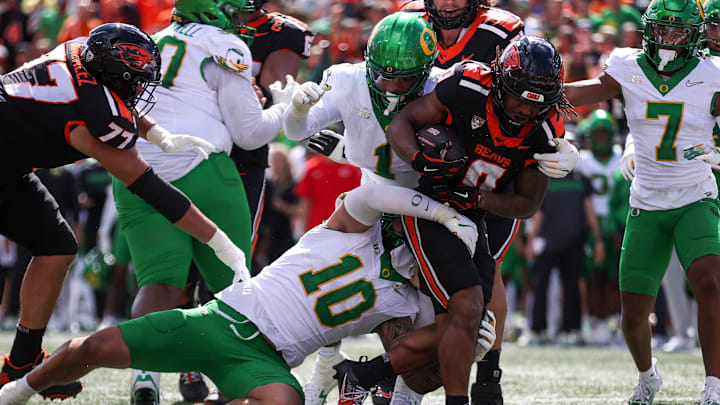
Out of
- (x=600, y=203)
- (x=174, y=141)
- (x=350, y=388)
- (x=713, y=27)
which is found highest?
(x=174, y=141)

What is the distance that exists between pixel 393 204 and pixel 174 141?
114 centimetres

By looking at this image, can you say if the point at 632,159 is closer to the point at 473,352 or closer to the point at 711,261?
the point at 711,261

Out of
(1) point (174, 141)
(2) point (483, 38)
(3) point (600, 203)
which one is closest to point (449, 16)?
(2) point (483, 38)

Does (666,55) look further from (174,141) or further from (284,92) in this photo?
(174,141)

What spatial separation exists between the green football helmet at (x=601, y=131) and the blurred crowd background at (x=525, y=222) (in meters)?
0.01

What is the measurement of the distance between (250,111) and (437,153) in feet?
3.98

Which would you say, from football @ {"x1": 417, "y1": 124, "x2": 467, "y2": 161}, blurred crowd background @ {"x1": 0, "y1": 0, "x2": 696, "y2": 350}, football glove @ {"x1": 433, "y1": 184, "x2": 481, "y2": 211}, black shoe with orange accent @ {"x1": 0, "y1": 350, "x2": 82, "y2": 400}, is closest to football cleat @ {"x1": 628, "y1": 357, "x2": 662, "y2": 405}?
football glove @ {"x1": 433, "y1": 184, "x2": 481, "y2": 211}

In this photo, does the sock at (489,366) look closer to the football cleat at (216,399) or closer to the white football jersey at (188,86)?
the football cleat at (216,399)

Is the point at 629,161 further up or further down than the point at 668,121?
further down

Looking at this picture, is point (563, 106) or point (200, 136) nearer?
point (563, 106)

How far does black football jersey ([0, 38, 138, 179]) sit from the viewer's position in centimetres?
371

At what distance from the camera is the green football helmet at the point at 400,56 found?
3.96 meters

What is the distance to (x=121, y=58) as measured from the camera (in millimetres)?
3809

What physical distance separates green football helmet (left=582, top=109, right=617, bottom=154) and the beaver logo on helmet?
18.4 ft
